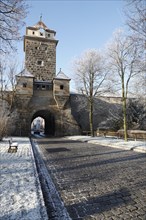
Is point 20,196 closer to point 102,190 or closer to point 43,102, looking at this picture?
point 102,190

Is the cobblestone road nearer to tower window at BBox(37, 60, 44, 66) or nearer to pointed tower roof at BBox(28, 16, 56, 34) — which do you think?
tower window at BBox(37, 60, 44, 66)

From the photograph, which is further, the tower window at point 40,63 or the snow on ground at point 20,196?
the tower window at point 40,63

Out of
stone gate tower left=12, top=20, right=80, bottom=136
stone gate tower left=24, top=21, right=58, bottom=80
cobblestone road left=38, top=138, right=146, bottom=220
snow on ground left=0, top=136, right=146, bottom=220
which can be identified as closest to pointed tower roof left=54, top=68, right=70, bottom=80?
stone gate tower left=12, top=20, right=80, bottom=136

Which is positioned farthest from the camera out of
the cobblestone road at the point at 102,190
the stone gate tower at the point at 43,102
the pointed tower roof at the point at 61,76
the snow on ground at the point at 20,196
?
the pointed tower roof at the point at 61,76

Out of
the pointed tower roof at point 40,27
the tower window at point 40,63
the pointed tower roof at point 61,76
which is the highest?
the pointed tower roof at point 40,27

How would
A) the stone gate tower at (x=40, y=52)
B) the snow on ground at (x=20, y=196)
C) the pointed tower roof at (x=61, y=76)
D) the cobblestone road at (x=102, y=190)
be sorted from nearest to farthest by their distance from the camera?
the snow on ground at (x=20, y=196), the cobblestone road at (x=102, y=190), the pointed tower roof at (x=61, y=76), the stone gate tower at (x=40, y=52)

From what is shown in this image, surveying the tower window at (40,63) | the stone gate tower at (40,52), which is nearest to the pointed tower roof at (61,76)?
the stone gate tower at (40,52)

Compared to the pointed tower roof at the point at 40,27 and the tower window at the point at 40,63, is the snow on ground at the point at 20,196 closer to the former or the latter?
the tower window at the point at 40,63

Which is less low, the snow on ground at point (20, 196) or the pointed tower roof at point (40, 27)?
the pointed tower roof at point (40, 27)

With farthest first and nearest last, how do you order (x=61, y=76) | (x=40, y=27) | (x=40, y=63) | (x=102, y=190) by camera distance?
(x=40, y=27)
(x=40, y=63)
(x=61, y=76)
(x=102, y=190)

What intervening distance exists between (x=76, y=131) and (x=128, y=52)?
46.2 ft

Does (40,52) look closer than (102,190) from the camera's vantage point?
No

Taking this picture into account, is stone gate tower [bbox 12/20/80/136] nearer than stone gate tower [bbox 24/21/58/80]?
Yes

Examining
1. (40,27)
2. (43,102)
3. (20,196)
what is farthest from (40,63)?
(20,196)
